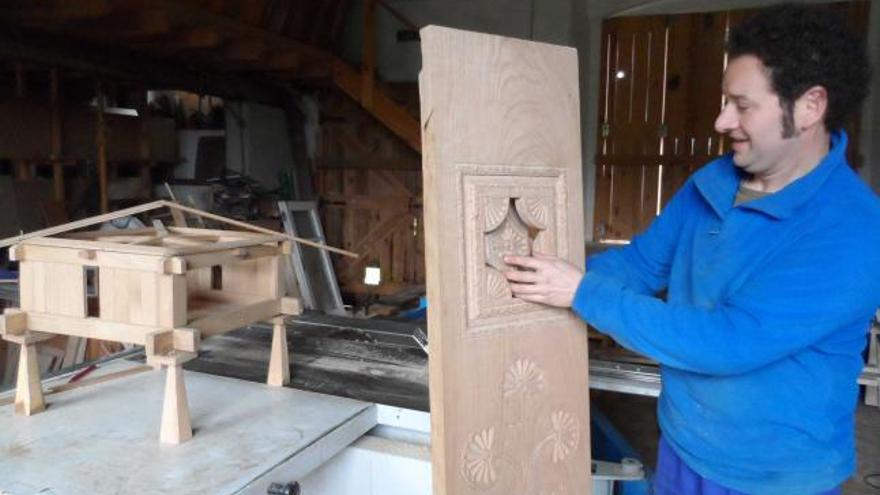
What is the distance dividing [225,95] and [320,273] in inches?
67.6

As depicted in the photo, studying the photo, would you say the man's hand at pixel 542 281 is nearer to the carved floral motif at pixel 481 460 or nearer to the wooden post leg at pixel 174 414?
the carved floral motif at pixel 481 460

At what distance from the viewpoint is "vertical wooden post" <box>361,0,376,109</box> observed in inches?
220

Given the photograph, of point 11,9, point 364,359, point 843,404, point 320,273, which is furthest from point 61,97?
point 843,404

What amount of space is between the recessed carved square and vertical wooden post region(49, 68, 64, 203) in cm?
407

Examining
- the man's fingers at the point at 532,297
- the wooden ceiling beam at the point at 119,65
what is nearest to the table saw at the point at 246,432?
the man's fingers at the point at 532,297

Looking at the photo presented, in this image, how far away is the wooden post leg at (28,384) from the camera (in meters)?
1.46

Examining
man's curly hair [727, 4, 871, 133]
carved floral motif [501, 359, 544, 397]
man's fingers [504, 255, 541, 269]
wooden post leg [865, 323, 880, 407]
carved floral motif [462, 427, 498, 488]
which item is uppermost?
man's curly hair [727, 4, 871, 133]

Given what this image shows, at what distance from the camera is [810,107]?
1.14 meters

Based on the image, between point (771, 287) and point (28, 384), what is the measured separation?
1.53m

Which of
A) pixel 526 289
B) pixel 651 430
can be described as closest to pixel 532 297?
pixel 526 289

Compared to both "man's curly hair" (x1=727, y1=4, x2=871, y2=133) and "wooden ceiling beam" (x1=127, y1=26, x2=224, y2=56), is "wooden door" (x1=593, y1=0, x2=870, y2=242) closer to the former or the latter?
"wooden ceiling beam" (x1=127, y1=26, x2=224, y2=56)

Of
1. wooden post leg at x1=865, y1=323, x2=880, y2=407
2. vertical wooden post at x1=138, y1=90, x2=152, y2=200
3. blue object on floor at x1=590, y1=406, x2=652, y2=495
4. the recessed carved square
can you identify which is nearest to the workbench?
the recessed carved square

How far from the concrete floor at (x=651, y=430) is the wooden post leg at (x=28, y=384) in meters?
2.74

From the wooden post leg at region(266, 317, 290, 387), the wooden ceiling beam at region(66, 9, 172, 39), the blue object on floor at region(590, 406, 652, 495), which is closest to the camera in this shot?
the wooden post leg at region(266, 317, 290, 387)
